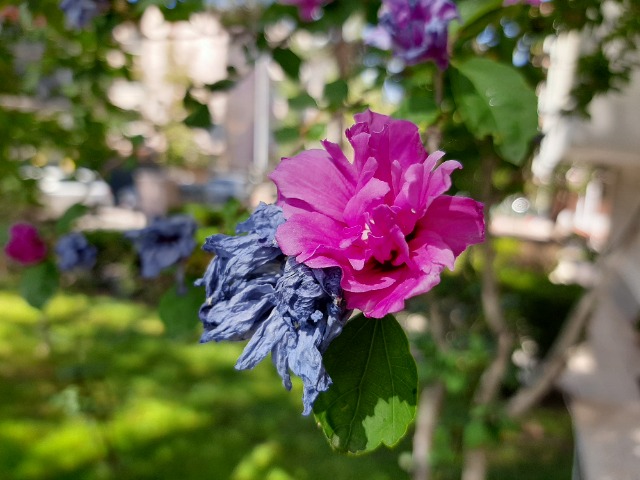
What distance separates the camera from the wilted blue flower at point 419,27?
2.81 ft

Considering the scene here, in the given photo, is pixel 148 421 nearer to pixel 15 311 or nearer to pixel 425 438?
pixel 425 438

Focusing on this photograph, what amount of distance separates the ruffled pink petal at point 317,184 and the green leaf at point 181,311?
0.52 metres

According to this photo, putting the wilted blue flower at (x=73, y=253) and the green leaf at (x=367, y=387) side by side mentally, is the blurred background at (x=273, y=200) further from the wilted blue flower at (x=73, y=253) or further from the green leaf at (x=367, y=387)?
the green leaf at (x=367, y=387)

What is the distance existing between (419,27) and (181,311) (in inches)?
26.2

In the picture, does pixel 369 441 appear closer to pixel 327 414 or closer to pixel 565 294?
pixel 327 414

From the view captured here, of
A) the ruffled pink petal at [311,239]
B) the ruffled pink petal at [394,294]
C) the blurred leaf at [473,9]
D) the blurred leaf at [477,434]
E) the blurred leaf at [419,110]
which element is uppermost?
the blurred leaf at [473,9]

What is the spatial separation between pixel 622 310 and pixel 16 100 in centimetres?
513

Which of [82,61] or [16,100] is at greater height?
[82,61]

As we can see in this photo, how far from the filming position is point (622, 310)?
496cm

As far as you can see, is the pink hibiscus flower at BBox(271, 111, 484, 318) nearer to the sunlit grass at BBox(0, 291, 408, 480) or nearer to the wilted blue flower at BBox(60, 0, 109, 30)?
the wilted blue flower at BBox(60, 0, 109, 30)

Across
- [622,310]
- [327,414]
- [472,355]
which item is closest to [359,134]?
[327,414]

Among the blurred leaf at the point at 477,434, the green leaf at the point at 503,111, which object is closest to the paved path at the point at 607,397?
the blurred leaf at the point at 477,434

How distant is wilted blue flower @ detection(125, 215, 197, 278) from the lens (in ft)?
3.45

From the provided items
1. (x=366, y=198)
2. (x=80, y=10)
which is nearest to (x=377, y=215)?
(x=366, y=198)
